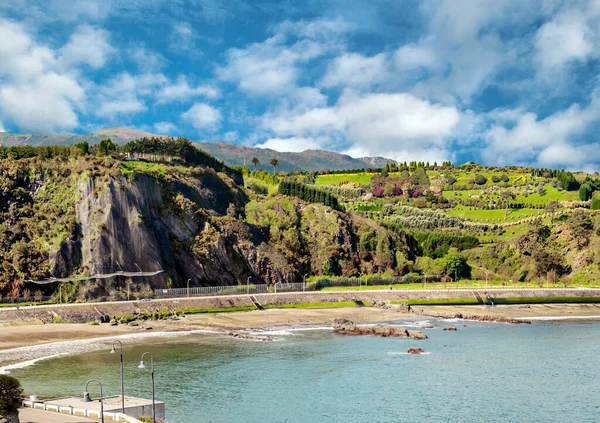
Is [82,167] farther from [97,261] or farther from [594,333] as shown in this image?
[594,333]

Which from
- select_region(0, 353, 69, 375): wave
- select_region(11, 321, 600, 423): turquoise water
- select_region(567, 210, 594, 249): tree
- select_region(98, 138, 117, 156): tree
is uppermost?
select_region(98, 138, 117, 156): tree

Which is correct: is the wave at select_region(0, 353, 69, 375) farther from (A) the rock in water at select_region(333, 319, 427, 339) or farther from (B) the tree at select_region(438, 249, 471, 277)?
(B) the tree at select_region(438, 249, 471, 277)

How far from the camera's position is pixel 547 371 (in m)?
62.7

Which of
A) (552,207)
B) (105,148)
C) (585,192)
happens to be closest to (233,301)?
(105,148)

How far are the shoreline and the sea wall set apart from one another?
2794mm

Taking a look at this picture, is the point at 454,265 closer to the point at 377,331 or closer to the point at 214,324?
the point at 377,331

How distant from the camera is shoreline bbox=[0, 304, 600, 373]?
2761 inches

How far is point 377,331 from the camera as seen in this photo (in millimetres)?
82750

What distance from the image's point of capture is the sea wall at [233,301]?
277 ft

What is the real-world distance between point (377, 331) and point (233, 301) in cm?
2935

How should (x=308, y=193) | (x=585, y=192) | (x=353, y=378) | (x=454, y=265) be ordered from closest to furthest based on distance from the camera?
(x=353, y=378)
(x=454, y=265)
(x=308, y=193)
(x=585, y=192)

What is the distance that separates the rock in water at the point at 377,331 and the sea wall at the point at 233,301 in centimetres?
2148

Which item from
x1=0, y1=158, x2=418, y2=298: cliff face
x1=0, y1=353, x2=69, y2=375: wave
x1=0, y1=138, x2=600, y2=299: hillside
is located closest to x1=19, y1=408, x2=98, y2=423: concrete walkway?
x1=0, y1=353, x2=69, y2=375: wave

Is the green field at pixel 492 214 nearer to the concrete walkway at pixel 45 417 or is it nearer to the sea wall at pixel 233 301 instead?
the sea wall at pixel 233 301
